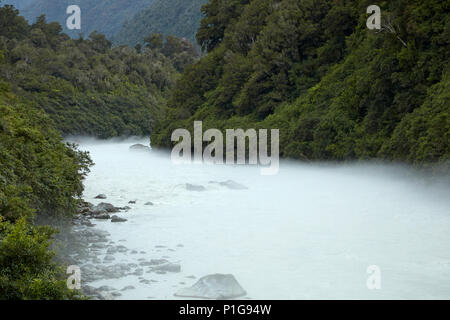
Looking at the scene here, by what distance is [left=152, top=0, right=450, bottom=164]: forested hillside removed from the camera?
69.4 ft

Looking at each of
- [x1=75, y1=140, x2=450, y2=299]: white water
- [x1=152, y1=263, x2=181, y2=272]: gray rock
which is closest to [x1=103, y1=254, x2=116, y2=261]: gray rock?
[x1=75, y1=140, x2=450, y2=299]: white water

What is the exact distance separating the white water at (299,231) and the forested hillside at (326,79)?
5.63 ft

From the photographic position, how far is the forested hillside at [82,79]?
54344 mm

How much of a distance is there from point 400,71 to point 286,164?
8275 mm

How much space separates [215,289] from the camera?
10.0 meters

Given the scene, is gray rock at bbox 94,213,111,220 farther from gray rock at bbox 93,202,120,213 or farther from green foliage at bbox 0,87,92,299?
green foliage at bbox 0,87,92,299

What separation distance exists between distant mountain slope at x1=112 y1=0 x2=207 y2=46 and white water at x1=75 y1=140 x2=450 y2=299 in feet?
280

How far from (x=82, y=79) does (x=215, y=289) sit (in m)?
52.7

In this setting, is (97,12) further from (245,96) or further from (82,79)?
(245,96)

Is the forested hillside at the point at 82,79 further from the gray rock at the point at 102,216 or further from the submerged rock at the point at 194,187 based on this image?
the gray rock at the point at 102,216

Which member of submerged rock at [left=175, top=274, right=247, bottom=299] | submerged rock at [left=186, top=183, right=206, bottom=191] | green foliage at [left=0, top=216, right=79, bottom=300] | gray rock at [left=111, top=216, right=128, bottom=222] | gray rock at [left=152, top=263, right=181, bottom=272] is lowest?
submerged rock at [left=186, top=183, right=206, bottom=191]

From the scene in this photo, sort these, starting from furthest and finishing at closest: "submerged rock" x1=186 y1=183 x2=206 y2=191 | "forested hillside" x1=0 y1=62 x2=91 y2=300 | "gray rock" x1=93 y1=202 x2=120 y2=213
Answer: "submerged rock" x1=186 y1=183 x2=206 y2=191, "gray rock" x1=93 y1=202 x2=120 y2=213, "forested hillside" x1=0 y1=62 x2=91 y2=300

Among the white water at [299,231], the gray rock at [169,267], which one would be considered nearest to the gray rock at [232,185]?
the white water at [299,231]

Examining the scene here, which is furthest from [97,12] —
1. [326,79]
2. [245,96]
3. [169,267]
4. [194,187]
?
[169,267]
